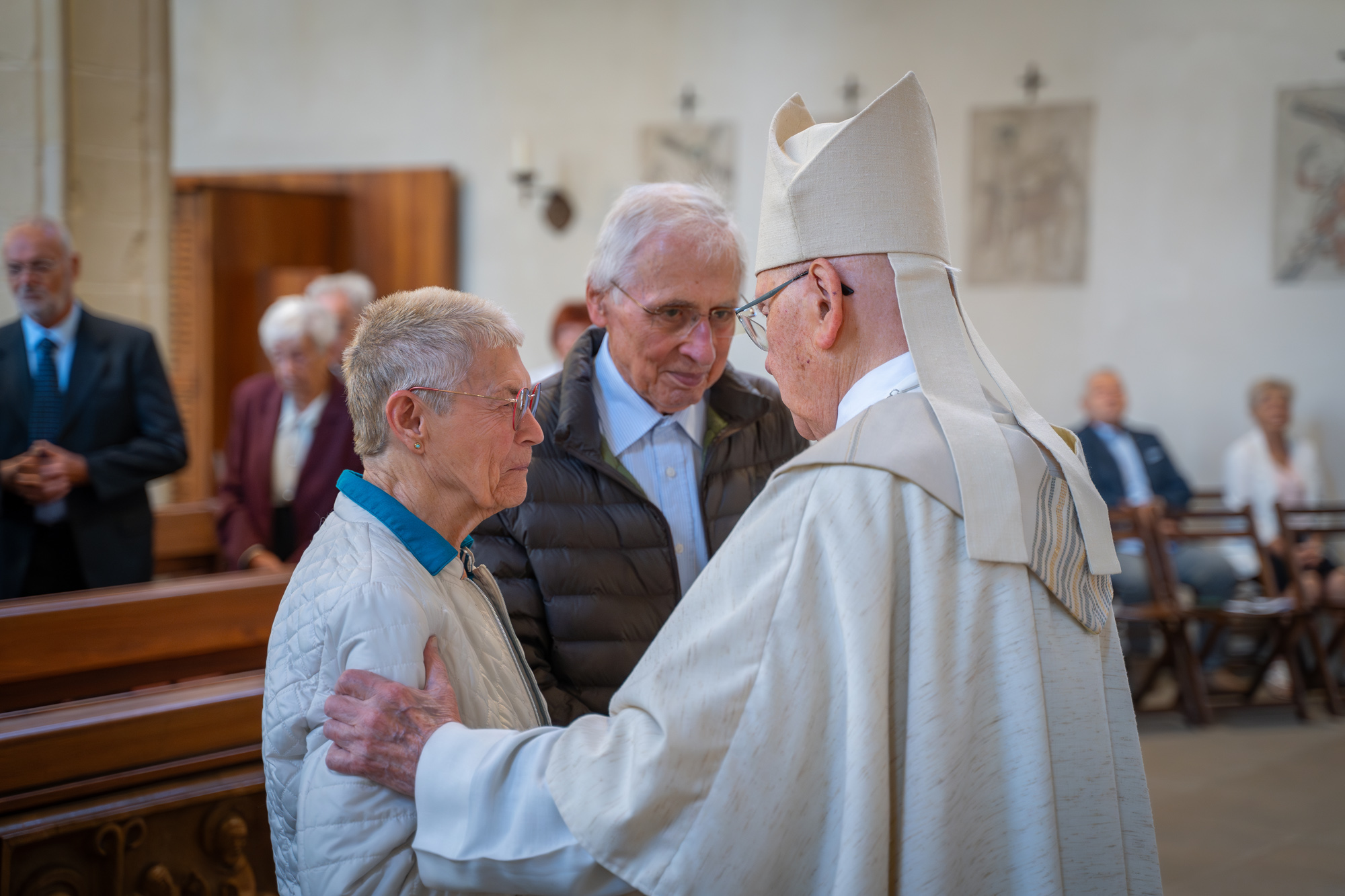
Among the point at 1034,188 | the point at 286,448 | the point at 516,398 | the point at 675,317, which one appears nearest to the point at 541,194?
the point at 1034,188

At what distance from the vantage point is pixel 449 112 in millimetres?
8742

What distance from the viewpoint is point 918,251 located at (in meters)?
1.50

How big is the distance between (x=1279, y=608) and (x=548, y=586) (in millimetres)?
5089

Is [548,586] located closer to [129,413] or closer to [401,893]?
[401,893]

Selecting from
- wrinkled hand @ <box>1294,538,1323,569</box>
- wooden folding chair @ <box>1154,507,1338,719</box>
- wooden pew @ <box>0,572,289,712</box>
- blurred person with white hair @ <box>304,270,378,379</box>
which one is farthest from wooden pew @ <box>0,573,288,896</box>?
wrinkled hand @ <box>1294,538,1323,569</box>

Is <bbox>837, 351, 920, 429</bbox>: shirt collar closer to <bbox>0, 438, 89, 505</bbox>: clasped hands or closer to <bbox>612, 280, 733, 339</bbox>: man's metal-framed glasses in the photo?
<bbox>612, 280, 733, 339</bbox>: man's metal-framed glasses

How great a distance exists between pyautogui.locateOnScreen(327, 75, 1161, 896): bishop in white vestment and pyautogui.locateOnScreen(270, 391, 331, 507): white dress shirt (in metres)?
3.27

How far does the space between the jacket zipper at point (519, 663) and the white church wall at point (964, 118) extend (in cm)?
634

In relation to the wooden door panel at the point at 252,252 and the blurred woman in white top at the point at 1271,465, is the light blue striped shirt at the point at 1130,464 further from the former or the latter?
the wooden door panel at the point at 252,252

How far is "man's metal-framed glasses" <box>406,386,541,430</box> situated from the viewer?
5.31ft

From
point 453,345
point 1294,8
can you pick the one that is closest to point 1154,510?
point 1294,8

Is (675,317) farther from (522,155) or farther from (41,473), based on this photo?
(522,155)

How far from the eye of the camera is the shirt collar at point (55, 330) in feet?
12.5

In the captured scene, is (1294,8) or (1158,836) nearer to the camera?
(1158,836)
